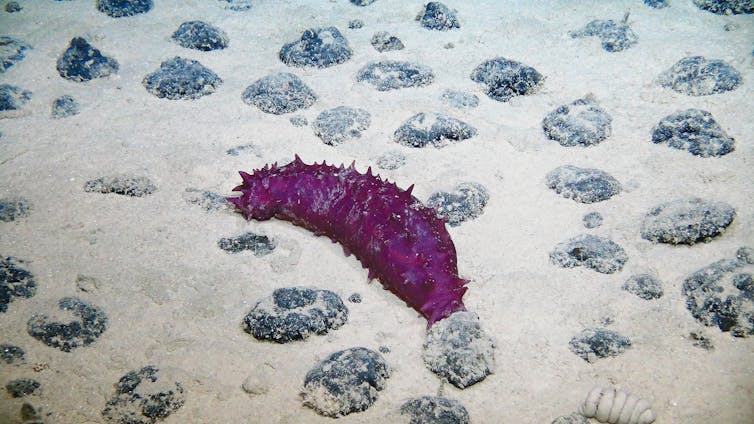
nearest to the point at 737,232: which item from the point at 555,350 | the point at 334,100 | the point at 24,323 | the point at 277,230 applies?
the point at 555,350

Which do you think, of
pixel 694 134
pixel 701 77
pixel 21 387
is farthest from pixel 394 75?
pixel 21 387

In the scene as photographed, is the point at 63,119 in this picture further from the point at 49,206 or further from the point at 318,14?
the point at 318,14

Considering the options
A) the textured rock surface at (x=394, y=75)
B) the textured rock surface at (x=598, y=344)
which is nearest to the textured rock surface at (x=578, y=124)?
the textured rock surface at (x=394, y=75)

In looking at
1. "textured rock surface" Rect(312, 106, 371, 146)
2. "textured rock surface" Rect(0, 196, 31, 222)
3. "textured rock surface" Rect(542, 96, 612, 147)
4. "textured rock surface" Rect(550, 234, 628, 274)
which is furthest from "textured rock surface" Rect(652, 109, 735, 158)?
"textured rock surface" Rect(0, 196, 31, 222)

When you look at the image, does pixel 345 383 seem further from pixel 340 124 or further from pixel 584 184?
pixel 340 124

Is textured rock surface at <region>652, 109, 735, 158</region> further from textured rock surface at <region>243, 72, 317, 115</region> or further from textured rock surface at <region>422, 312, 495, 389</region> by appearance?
textured rock surface at <region>243, 72, 317, 115</region>

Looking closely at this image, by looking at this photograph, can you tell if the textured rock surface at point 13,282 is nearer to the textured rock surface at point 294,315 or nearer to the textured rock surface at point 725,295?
the textured rock surface at point 294,315
